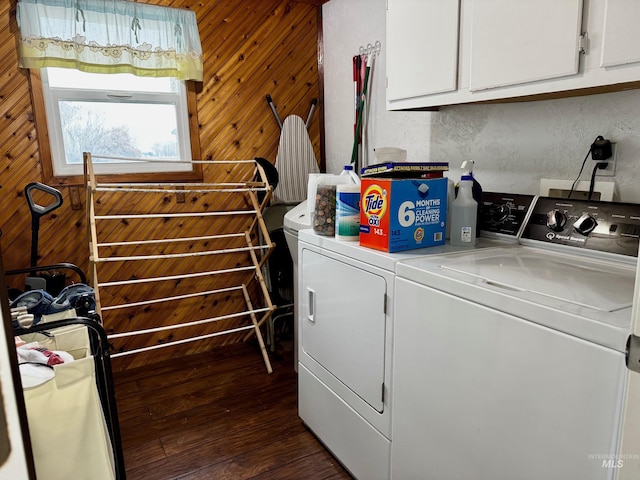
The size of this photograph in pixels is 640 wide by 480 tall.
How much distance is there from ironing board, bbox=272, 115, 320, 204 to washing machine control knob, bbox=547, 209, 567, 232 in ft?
5.94

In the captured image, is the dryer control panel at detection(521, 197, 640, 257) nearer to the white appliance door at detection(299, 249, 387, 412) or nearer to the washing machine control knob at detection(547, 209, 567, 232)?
the washing machine control knob at detection(547, 209, 567, 232)

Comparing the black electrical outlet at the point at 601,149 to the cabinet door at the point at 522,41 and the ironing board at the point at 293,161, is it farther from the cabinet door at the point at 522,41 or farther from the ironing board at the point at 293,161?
the ironing board at the point at 293,161

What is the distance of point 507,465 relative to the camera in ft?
3.70

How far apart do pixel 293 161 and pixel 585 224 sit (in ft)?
6.63

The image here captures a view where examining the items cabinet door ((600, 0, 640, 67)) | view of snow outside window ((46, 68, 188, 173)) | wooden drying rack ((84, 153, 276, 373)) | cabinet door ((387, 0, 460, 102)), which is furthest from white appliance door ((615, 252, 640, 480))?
view of snow outside window ((46, 68, 188, 173))

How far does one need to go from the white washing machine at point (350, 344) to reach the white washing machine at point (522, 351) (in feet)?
0.23

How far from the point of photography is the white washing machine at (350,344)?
1.57 metres

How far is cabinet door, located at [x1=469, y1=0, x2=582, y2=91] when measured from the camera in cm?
127

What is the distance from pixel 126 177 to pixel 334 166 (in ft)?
4.50

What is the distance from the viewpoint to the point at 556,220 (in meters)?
1.57

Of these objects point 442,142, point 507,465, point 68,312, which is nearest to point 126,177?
point 68,312

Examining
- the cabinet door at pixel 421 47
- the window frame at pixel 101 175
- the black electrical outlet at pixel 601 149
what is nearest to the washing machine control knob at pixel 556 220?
the black electrical outlet at pixel 601 149

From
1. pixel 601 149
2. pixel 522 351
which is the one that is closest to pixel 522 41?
pixel 601 149

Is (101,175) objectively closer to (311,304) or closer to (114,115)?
(114,115)
